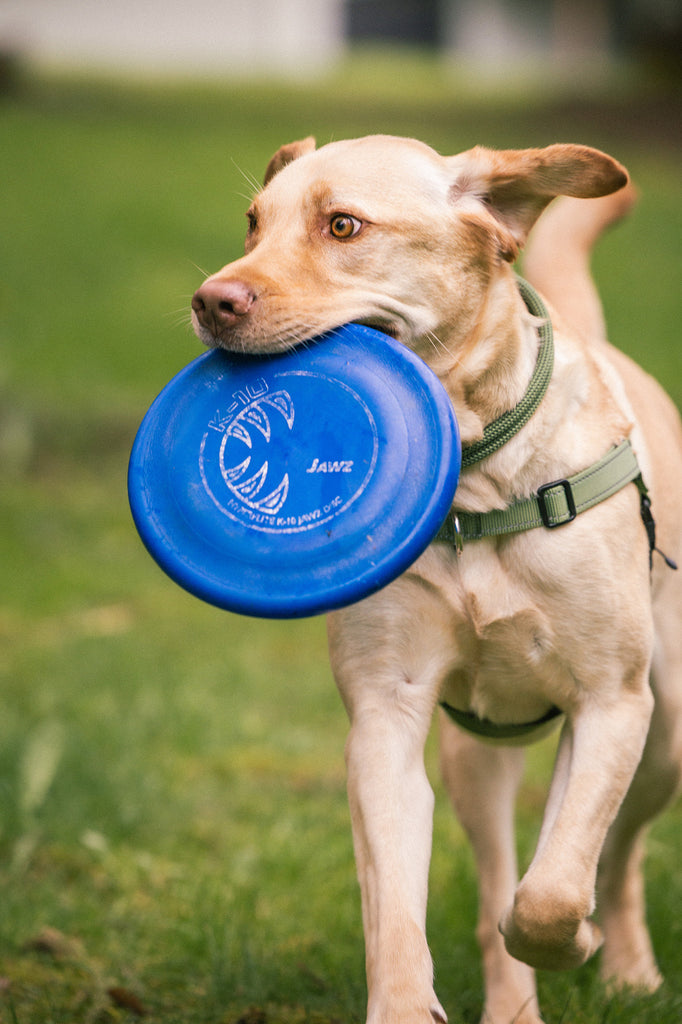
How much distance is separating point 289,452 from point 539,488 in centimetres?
67

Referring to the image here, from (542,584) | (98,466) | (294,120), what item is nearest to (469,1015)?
(542,584)

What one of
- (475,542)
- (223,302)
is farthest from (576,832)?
(223,302)

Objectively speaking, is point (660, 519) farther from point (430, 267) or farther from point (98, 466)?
point (98, 466)

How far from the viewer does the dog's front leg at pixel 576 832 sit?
3004 millimetres

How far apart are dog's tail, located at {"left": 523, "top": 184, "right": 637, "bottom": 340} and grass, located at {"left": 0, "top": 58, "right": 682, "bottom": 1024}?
1222mm

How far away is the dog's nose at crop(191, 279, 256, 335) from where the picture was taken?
114 inches

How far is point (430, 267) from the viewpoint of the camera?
3.16m

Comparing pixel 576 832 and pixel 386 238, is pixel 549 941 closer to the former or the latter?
pixel 576 832

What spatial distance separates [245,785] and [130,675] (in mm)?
1238

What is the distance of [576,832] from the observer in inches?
120

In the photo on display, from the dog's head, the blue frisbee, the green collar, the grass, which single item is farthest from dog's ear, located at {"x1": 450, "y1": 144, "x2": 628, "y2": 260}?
the grass

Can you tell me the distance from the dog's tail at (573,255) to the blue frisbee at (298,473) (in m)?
1.63

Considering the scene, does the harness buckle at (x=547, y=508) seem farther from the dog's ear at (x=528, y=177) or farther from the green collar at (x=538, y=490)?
the dog's ear at (x=528, y=177)

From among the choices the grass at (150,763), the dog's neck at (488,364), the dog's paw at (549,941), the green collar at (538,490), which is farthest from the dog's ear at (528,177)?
the dog's paw at (549,941)
